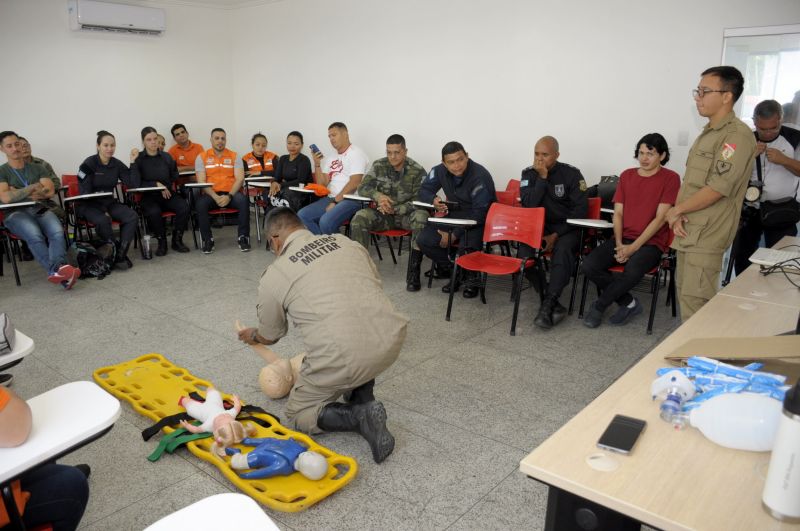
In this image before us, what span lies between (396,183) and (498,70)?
1605 millimetres

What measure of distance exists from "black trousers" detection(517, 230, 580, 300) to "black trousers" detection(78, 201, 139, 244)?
3.87 m

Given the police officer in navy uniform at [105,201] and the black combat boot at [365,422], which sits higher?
the police officer in navy uniform at [105,201]

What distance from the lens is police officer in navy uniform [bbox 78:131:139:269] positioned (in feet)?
18.6

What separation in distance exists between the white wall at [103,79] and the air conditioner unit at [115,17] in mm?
118

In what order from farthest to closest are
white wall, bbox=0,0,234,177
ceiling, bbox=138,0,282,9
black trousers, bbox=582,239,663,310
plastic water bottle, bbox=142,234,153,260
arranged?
ceiling, bbox=138,0,282,9 < white wall, bbox=0,0,234,177 < plastic water bottle, bbox=142,234,153,260 < black trousers, bbox=582,239,663,310

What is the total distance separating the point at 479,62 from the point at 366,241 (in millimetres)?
2212

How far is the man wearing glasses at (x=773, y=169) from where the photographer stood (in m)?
4.11

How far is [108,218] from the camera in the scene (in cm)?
568

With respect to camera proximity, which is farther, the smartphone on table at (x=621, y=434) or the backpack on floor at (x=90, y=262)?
the backpack on floor at (x=90, y=262)

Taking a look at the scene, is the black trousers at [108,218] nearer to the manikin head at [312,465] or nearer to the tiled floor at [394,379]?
the tiled floor at [394,379]

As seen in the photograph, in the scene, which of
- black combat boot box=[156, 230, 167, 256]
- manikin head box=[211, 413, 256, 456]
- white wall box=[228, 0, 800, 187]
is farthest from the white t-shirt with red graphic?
manikin head box=[211, 413, 256, 456]

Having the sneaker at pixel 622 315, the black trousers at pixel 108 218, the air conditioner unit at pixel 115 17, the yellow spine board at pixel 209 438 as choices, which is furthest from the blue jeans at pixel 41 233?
the sneaker at pixel 622 315

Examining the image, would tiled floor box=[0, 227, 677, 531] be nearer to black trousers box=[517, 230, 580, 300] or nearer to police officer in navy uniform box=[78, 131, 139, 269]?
black trousers box=[517, 230, 580, 300]

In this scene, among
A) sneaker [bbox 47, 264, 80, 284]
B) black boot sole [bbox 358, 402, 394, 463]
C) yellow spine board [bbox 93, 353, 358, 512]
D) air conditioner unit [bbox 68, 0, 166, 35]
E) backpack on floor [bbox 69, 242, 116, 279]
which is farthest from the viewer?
air conditioner unit [bbox 68, 0, 166, 35]
